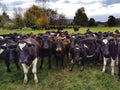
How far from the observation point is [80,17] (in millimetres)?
84000

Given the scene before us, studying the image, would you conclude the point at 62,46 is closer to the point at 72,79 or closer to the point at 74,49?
the point at 74,49

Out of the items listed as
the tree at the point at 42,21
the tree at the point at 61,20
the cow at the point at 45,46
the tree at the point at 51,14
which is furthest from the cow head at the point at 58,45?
the tree at the point at 51,14

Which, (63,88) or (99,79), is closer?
(63,88)

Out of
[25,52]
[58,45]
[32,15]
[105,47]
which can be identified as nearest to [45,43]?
[58,45]

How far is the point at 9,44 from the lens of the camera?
588 inches

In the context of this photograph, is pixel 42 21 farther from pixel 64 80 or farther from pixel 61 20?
pixel 64 80

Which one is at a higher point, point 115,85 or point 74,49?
point 74,49

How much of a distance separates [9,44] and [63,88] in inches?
176

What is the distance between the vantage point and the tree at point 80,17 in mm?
82894

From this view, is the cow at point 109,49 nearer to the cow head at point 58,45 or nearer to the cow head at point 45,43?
the cow head at point 58,45

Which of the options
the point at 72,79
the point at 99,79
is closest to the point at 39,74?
the point at 72,79

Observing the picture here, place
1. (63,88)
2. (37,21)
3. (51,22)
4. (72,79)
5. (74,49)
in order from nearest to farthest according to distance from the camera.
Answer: (63,88) → (72,79) → (74,49) → (37,21) → (51,22)

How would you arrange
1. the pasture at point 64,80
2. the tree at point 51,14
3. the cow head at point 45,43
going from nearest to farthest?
the pasture at point 64,80
the cow head at point 45,43
the tree at point 51,14

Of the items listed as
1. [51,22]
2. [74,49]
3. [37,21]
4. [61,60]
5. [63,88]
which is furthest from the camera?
[51,22]
